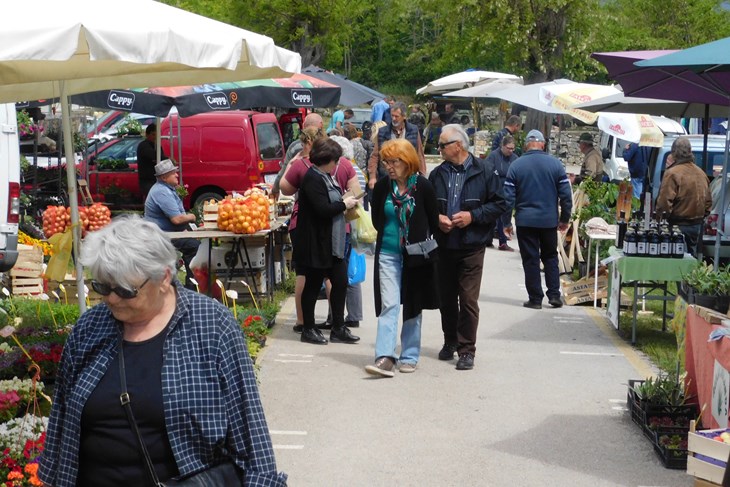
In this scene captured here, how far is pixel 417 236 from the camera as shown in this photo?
8.08 meters

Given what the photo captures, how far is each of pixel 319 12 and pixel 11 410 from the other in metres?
37.2

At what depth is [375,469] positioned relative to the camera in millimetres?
6211

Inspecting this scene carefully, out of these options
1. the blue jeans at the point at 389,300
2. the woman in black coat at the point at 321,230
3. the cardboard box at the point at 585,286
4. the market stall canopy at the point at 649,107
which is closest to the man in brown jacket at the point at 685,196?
the market stall canopy at the point at 649,107

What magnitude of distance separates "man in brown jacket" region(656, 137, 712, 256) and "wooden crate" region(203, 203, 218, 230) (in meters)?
4.74

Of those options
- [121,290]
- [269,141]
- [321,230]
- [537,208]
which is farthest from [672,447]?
[269,141]

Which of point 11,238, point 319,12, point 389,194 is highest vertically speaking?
point 319,12

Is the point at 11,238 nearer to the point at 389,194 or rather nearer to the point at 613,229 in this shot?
the point at 389,194

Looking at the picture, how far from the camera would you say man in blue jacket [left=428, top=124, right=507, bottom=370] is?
27.8 feet

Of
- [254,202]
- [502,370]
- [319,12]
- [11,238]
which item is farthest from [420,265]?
[319,12]

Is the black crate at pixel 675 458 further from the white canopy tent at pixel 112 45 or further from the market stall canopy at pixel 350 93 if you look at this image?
the market stall canopy at pixel 350 93

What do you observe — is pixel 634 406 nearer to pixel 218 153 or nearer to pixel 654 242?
pixel 654 242

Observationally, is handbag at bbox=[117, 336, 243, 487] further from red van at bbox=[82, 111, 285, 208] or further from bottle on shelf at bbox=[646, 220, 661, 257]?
red van at bbox=[82, 111, 285, 208]

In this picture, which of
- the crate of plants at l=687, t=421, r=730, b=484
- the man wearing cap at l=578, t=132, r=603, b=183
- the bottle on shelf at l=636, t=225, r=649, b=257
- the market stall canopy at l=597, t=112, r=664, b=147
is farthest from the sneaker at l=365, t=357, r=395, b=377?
the man wearing cap at l=578, t=132, r=603, b=183

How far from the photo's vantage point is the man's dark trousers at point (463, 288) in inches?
337
